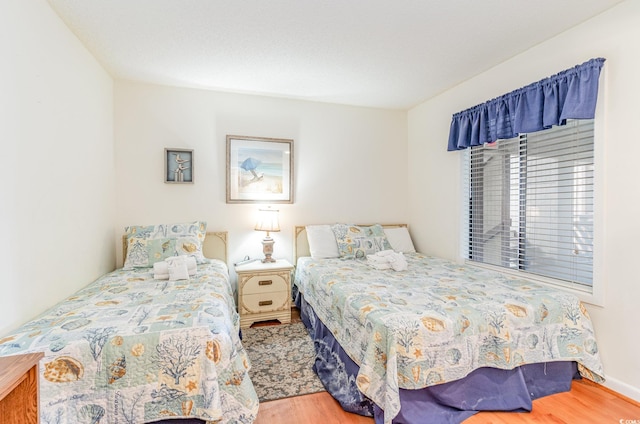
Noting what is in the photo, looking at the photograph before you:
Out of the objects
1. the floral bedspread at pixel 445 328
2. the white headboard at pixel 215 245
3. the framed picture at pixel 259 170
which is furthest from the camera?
the framed picture at pixel 259 170

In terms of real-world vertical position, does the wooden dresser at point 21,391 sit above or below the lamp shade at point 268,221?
below

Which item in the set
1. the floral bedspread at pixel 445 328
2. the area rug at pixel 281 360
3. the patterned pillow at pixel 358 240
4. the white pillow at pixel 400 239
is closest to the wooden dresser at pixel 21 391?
the area rug at pixel 281 360

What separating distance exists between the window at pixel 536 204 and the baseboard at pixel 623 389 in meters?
0.58

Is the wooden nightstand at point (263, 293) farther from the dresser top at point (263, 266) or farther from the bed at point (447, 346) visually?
A: the bed at point (447, 346)

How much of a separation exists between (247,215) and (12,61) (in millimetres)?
2137

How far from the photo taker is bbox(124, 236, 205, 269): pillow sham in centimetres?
268

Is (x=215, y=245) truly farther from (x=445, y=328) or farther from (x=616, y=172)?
(x=616, y=172)

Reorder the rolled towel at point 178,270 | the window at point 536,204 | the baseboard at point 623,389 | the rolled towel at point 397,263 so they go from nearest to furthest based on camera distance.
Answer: the baseboard at point 623,389 < the window at point 536,204 < the rolled towel at point 178,270 < the rolled towel at point 397,263

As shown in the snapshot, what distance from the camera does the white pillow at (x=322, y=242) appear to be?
3236 mm

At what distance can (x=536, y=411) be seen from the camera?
1734 millimetres

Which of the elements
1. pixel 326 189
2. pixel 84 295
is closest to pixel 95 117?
pixel 84 295

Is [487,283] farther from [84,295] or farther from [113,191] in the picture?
[113,191]

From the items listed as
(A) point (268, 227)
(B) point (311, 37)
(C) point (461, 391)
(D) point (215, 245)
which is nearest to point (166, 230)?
(D) point (215, 245)

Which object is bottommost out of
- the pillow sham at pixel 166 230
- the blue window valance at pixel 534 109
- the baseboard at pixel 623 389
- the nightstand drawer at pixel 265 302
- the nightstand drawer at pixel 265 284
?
the baseboard at pixel 623 389
